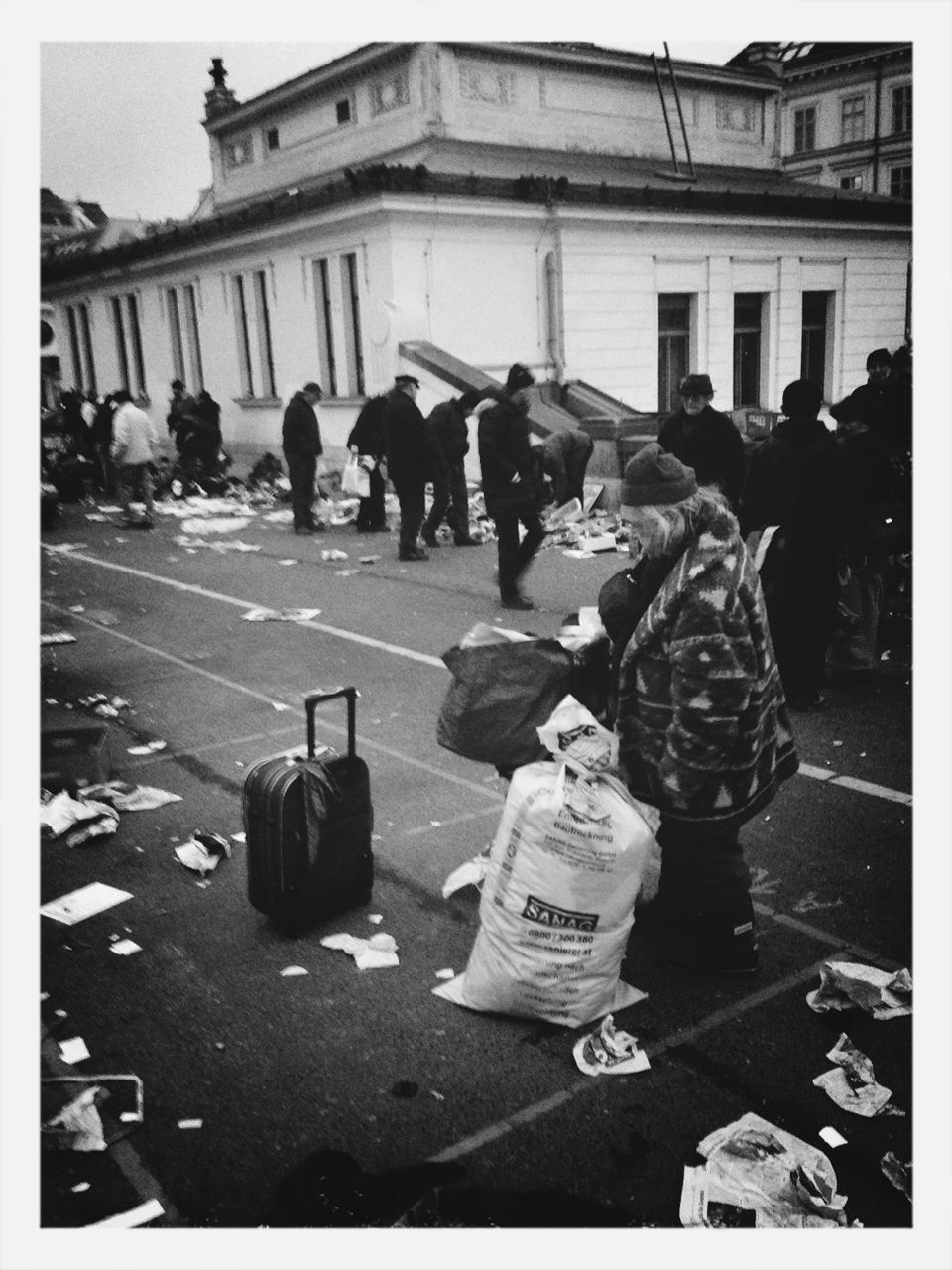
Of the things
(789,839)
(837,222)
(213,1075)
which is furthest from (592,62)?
(213,1075)

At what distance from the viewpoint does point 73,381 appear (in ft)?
90.6

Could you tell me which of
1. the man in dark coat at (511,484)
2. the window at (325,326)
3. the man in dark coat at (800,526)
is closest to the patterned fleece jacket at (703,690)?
the man in dark coat at (800,526)

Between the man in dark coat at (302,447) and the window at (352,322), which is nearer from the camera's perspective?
the man in dark coat at (302,447)

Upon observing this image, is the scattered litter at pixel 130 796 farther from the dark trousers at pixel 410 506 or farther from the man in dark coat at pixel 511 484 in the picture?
the dark trousers at pixel 410 506

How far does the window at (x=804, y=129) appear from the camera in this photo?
24.8 meters

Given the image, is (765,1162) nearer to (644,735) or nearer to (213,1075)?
(644,735)

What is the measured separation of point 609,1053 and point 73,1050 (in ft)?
5.21

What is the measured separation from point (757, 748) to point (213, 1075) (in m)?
1.86

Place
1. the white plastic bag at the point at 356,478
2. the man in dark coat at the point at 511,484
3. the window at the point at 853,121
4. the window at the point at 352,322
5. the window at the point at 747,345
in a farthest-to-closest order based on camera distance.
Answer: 1. the window at the point at 747,345
2. the window at the point at 853,121
3. the window at the point at 352,322
4. the white plastic bag at the point at 356,478
5. the man in dark coat at the point at 511,484

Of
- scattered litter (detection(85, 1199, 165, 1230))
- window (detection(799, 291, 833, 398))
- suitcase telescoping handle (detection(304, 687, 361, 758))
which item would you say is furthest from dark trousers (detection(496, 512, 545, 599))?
window (detection(799, 291, 833, 398))

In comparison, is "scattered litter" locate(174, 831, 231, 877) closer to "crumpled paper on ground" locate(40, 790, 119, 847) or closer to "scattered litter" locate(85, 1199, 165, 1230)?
"crumpled paper on ground" locate(40, 790, 119, 847)

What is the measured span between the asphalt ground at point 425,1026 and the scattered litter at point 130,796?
0.25 feet

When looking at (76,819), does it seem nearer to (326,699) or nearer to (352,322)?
(326,699)

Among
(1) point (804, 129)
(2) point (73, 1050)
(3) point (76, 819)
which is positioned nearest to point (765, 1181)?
(2) point (73, 1050)
